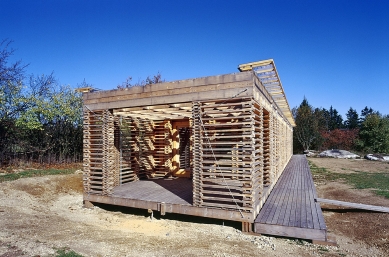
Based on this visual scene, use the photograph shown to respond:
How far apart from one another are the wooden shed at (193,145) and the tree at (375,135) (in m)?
23.3

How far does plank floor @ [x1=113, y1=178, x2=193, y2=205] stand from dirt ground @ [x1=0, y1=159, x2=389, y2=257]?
20.3 inches

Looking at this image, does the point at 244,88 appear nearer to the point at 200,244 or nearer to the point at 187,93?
the point at 187,93

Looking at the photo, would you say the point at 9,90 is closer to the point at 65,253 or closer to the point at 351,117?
the point at 65,253

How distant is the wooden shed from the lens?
5547mm

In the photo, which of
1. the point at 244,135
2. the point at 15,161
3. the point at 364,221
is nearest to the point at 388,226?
the point at 364,221

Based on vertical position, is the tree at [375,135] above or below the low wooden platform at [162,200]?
above

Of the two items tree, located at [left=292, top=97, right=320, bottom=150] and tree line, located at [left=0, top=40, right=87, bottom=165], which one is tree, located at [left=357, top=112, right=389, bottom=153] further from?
tree line, located at [left=0, top=40, right=87, bottom=165]

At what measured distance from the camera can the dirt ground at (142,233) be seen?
440cm

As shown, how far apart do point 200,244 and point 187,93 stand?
3.38 m

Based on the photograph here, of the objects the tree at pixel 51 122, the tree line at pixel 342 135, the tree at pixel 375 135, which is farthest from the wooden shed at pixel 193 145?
the tree line at pixel 342 135

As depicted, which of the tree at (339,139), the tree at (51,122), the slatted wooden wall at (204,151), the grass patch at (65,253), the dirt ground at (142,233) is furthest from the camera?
the tree at (339,139)

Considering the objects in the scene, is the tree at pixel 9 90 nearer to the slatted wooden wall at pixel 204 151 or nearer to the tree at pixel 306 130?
the slatted wooden wall at pixel 204 151

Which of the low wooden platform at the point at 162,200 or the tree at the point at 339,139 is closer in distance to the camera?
the low wooden platform at the point at 162,200

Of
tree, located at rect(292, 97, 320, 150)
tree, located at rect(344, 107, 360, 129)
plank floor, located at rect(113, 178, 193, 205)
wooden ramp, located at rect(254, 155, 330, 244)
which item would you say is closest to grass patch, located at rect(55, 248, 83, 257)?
plank floor, located at rect(113, 178, 193, 205)
